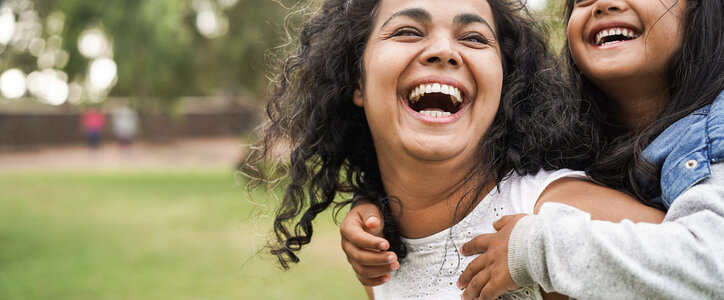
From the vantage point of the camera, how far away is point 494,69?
1902 millimetres

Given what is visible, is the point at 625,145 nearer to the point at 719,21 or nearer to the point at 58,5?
the point at 719,21

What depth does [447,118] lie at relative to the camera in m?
1.85

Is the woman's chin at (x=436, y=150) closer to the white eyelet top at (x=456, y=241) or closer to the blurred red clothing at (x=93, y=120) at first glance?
the white eyelet top at (x=456, y=241)

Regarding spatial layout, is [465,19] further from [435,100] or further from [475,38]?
[435,100]

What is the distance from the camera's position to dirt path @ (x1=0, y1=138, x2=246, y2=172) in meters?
20.7

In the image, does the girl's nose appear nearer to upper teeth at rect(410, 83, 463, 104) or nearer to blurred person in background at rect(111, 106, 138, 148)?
upper teeth at rect(410, 83, 463, 104)

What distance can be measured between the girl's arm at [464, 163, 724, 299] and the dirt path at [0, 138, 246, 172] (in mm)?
19228

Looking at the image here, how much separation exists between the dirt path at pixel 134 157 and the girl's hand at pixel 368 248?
730 inches

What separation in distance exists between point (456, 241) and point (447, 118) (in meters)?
0.34

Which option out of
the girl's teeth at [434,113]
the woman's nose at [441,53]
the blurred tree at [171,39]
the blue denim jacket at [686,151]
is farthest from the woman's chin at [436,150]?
the blurred tree at [171,39]

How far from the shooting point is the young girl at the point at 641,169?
1384 mm

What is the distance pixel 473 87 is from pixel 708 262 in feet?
2.46

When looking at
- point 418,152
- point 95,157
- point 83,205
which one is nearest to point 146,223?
point 83,205

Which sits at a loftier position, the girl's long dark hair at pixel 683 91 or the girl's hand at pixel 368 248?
the girl's long dark hair at pixel 683 91
